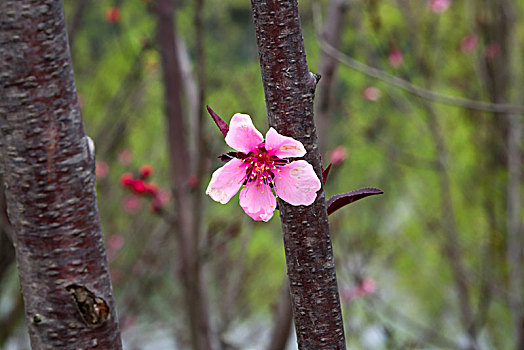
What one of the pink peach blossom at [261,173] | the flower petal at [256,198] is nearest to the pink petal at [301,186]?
the pink peach blossom at [261,173]

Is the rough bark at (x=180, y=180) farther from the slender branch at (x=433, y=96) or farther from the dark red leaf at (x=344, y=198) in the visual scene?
the dark red leaf at (x=344, y=198)

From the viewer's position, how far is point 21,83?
1.98 feet

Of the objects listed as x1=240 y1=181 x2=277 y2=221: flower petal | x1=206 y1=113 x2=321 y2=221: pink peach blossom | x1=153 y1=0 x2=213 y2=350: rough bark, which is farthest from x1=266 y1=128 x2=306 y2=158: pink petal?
x1=153 y1=0 x2=213 y2=350: rough bark

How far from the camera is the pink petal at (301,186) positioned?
502 millimetres

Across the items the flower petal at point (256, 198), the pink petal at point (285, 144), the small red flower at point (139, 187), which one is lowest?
the small red flower at point (139, 187)

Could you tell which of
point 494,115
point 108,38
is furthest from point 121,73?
point 494,115

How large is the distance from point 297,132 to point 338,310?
18 cm

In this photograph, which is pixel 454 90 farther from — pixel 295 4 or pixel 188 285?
pixel 295 4

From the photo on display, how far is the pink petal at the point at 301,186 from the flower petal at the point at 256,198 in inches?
4.0

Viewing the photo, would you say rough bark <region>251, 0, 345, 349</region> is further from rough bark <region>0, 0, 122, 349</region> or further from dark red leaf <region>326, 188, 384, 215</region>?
rough bark <region>0, 0, 122, 349</region>

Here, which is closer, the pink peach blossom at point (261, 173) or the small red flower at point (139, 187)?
the pink peach blossom at point (261, 173)

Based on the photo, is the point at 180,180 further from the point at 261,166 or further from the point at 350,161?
the point at 350,161

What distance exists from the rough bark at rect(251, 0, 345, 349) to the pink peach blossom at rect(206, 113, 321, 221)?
0.6 inches

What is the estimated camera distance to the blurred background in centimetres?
191
